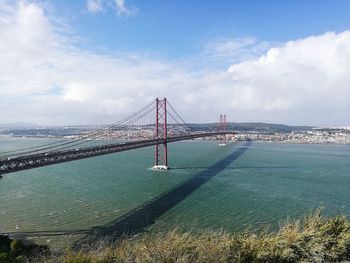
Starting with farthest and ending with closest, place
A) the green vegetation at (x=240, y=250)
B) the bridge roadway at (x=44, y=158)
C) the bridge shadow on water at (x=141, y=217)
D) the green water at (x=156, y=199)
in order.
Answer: the bridge roadway at (x=44, y=158)
the green water at (x=156, y=199)
the bridge shadow on water at (x=141, y=217)
the green vegetation at (x=240, y=250)

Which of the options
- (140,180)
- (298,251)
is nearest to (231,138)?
(140,180)

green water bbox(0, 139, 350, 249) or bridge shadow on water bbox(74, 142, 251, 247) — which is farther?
green water bbox(0, 139, 350, 249)

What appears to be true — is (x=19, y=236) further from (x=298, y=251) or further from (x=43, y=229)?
(x=298, y=251)

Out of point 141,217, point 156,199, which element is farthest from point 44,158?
point 156,199

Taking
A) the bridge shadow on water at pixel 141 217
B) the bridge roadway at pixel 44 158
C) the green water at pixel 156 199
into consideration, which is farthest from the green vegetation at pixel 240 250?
the bridge roadway at pixel 44 158

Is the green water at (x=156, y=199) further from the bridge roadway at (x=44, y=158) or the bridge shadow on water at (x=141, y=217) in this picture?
the bridge roadway at (x=44, y=158)

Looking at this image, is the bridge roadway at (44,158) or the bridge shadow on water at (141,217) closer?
the bridge shadow on water at (141,217)

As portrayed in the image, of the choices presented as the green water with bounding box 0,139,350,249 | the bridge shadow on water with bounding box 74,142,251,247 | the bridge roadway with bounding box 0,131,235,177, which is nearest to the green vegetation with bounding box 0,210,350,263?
the bridge shadow on water with bounding box 74,142,251,247

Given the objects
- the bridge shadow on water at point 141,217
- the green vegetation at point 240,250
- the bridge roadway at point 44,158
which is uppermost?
the bridge roadway at point 44,158

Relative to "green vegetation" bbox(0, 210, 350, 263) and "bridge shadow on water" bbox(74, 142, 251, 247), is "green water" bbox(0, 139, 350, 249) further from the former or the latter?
"green vegetation" bbox(0, 210, 350, 263)
